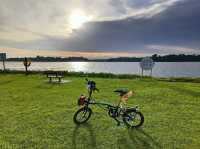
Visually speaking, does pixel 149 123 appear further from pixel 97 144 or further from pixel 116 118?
pixel 97 144

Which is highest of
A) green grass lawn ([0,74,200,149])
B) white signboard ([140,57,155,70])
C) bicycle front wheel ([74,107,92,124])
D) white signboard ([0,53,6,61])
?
white signboard ([0,53,6,61])

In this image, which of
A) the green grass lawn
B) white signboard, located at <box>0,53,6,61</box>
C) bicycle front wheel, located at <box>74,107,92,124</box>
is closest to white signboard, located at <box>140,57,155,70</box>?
white signboard, located at <box>0,53,6,61</box>

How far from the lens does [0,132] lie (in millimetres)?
8234

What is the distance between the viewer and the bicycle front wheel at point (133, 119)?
344 inches

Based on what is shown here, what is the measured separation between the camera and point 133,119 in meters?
8.84

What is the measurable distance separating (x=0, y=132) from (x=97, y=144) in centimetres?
317

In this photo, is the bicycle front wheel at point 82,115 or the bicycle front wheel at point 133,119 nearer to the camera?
the bicycle front wheel at point 133,119

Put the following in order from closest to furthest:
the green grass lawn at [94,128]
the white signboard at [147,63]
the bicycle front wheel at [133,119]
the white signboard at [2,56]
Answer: the green grass lawn at [94,128]
the bicycle front wheel at [133,119]
the white signboard at [147,63]
the white signboard at [2,56]

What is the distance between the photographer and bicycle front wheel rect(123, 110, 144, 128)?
8.73 meters

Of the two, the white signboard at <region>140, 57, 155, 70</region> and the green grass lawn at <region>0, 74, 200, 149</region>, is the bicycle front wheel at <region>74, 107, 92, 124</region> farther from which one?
the white signboard at <region>140, 57, 155, 70</region>

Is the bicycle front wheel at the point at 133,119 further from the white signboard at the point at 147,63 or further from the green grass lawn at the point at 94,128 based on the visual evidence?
the white signboard at the point at 147,63

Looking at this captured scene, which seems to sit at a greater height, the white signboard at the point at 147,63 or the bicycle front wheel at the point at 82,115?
the white signboard at the point at 147,63

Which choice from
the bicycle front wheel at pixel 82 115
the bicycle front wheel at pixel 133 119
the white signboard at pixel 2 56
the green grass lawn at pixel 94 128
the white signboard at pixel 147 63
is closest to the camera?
the green grass lawn at pixel 94 128

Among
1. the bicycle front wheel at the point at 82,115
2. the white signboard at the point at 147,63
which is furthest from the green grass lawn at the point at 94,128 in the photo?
the white signboard at the point at 147,63
